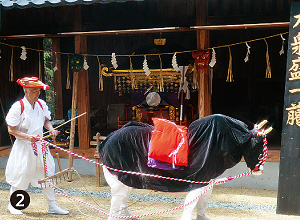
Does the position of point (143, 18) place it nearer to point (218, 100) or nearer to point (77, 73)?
point (77, 73)

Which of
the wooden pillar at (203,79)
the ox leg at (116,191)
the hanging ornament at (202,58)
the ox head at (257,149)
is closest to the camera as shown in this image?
the ox head at (257,149)

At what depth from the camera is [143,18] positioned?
900 centimetres

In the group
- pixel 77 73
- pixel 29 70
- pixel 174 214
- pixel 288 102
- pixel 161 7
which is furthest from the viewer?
pixel 29 70

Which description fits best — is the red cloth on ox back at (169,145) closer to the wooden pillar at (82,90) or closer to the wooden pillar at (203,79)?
the wooden pillar at (203,79)

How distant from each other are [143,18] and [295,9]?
408 cm

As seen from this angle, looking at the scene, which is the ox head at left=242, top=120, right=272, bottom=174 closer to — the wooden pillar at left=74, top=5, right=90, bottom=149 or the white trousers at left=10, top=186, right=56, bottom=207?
the white trousers at left=10, top=186, right=56, bottom=207

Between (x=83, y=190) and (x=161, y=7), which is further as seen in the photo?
(x=161, y=7)

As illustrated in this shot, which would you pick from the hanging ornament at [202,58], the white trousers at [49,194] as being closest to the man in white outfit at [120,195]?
the white trousers at [49,194]

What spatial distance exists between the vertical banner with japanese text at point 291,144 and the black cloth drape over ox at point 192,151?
1033mm

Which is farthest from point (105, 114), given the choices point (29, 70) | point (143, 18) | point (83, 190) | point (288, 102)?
point (288, 102)

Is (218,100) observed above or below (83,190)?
above

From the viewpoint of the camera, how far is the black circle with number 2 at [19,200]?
18.4 feet

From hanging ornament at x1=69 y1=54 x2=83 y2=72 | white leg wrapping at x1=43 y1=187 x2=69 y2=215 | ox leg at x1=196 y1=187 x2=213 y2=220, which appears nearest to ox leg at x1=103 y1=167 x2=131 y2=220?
ox leg at x1=196 y1=187 x2=213 y2=220

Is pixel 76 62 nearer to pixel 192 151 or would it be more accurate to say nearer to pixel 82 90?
pixel 82 90
